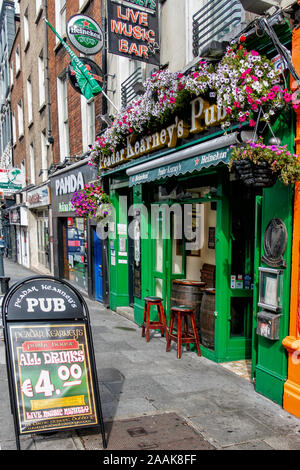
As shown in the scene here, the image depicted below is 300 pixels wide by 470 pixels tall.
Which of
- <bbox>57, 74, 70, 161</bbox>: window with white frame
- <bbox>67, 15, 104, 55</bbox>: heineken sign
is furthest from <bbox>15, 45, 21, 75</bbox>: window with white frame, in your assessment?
<bbox>67, 15, 104, 55</bbox>: heineken sign

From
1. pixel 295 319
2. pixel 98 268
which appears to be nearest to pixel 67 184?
pixel 98 268

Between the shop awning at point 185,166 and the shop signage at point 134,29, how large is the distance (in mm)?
2211

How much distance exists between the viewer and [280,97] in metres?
4.09

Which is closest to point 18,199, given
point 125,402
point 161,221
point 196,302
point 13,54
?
point 13,54

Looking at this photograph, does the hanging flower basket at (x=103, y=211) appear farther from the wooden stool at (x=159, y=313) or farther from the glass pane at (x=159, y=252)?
the wooden stool at (x=159, y=313)

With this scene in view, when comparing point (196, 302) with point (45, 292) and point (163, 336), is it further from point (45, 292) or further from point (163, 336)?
point (45, 292)

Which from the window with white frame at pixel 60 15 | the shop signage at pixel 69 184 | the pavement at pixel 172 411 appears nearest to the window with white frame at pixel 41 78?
the window with white frame at pixel 60 15

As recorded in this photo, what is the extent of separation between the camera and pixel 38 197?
642 inches

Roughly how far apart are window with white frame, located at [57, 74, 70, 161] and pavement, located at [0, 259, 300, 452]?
8.73 m

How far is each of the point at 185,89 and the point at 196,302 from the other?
341cm

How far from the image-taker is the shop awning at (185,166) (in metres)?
4.77

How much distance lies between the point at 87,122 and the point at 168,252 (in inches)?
218

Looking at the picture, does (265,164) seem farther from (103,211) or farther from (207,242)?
(103,211)

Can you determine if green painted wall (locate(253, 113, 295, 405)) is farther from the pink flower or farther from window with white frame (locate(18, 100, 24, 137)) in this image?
window with white frame (locate(18, 100, 24, 137))
